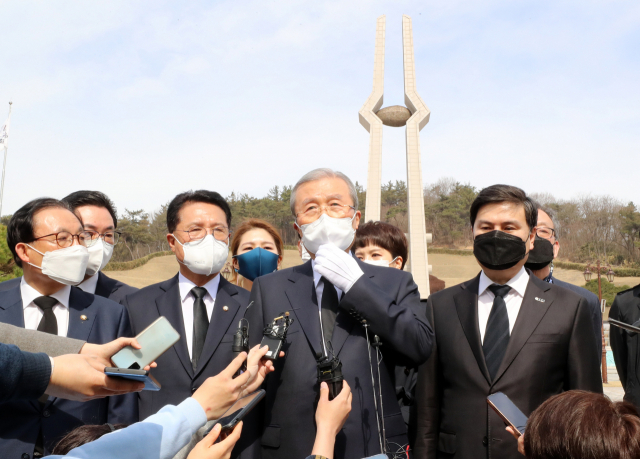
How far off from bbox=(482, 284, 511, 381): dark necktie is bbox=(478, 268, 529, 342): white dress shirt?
0.04 meters

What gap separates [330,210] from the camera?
105 inches

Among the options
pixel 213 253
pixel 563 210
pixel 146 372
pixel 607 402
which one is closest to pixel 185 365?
pixel 213 253

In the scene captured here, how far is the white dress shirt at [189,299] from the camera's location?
321 cm

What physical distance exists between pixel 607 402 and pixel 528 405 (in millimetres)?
1196

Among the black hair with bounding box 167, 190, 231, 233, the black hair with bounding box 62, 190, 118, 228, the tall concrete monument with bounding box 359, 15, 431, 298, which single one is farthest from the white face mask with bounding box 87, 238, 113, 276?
the tall concrete monument with bounding box 359, 15, 431, 298

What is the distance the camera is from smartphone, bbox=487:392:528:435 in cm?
196

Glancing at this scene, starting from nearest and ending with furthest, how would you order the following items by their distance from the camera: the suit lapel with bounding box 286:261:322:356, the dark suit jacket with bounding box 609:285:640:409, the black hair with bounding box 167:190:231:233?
1. the suit lapel with bounding box 286:261:322:356
2. the black hair with bounding box 167:190:231:233
3. the dark suit jacket with bounding box 609:285:640:409

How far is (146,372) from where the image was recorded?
1.81m

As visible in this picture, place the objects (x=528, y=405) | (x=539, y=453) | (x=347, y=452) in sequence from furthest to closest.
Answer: (x=528, y=405) < (x=347, y=452) < (x=539, y=453)

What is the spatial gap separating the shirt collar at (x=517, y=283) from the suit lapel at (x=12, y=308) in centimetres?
264

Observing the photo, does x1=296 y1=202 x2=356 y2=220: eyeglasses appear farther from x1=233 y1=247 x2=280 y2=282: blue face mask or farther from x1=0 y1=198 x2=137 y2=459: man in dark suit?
x1=233 y1=247 x2=280 y2=282: blue face mask

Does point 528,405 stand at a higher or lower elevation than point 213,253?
lower

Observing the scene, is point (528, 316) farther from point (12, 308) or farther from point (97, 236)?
point (97, 236)

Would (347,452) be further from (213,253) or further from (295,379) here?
(213,253)
